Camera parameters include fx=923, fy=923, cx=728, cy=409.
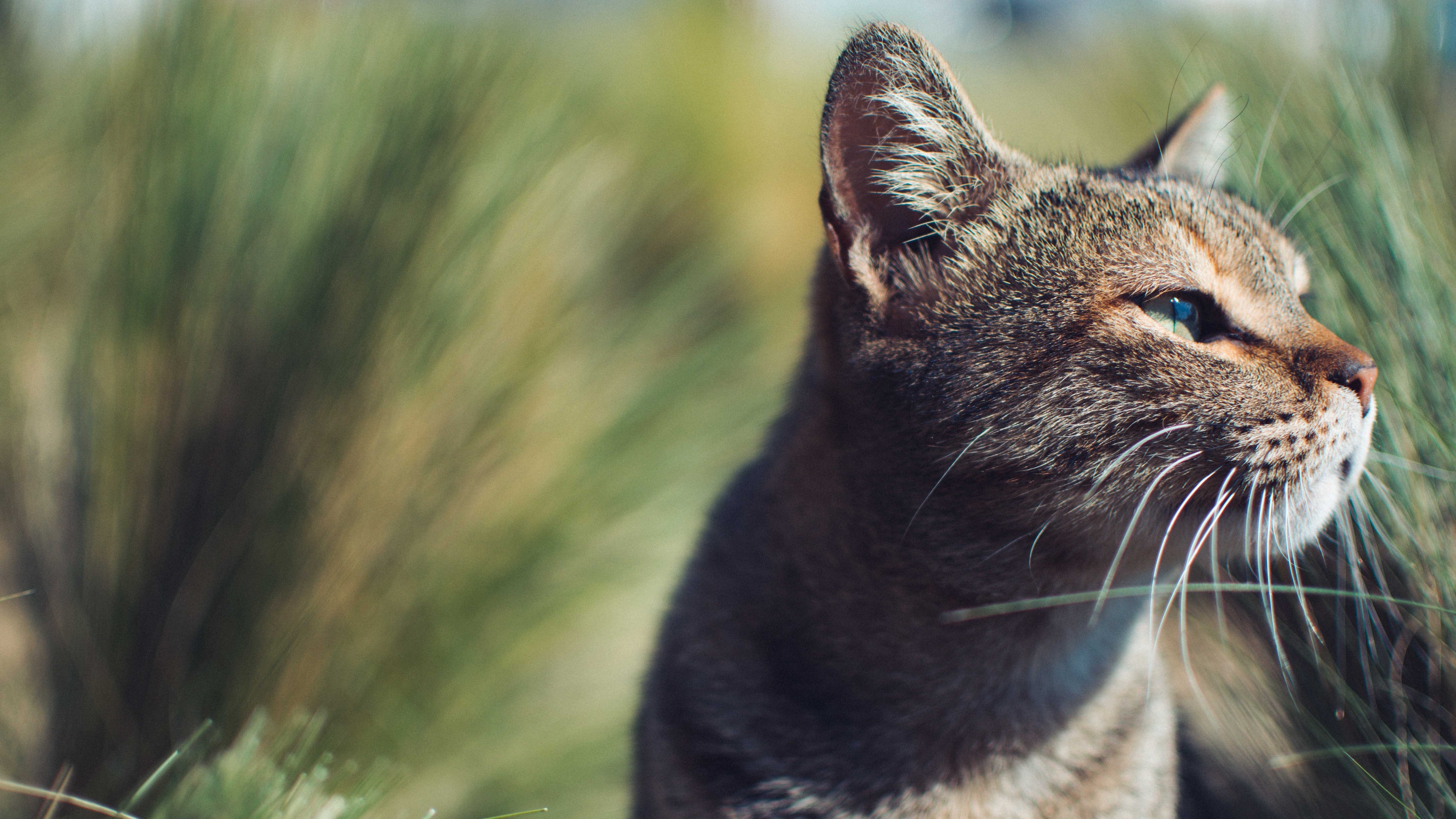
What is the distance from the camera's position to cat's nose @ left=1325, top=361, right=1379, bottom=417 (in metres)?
0.75

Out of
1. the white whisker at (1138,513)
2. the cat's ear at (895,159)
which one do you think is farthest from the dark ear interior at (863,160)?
the white whisker at (1138,513)

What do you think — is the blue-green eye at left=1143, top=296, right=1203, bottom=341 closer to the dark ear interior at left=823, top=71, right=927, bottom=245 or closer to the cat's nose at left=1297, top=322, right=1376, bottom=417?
the cat's nose at left=1297, top=322, right=1376, bottom=417

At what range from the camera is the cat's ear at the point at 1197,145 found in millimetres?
1050

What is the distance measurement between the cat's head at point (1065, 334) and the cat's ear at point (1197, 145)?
0.33ft

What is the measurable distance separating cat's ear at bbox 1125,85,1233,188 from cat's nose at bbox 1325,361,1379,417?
32 centimetres

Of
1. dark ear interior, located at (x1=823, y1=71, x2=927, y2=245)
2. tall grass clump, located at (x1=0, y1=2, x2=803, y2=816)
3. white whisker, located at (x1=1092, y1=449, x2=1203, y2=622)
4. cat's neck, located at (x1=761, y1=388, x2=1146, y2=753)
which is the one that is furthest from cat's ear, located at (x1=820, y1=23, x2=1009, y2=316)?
tall grass clump, located at (x1=0, y1=2, x2=803, y2=816)

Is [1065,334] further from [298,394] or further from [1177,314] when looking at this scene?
[298,394]

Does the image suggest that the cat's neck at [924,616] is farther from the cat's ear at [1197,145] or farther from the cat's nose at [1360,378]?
the cat's ear at [1197,145]

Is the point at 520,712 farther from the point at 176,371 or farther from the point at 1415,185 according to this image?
the point at 1415,185

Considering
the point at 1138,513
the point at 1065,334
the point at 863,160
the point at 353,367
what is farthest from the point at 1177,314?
the point at 353,367

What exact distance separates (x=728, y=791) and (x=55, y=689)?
685 mm

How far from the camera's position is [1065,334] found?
843mm

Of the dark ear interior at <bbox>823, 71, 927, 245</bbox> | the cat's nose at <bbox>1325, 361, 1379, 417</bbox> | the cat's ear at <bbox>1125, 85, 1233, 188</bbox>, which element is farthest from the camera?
the cat's ear at <bbox>1125, 85, 1233, 188</bbox>

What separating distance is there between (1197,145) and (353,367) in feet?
3.34
